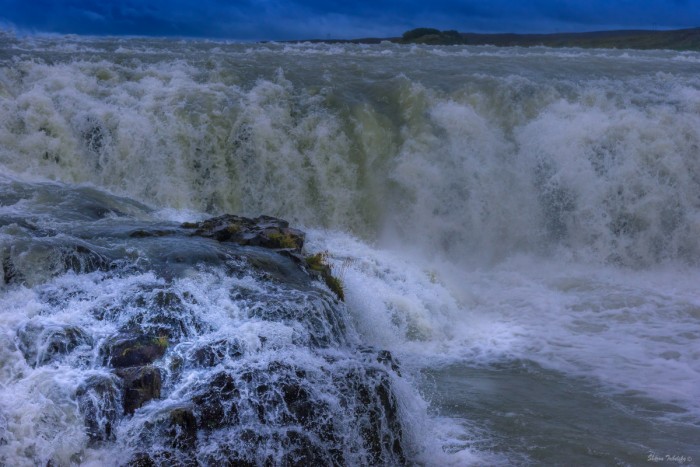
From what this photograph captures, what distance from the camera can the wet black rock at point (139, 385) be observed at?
17.5 feet

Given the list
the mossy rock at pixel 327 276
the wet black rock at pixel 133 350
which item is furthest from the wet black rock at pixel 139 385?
the mossy rock at pixel 327 276

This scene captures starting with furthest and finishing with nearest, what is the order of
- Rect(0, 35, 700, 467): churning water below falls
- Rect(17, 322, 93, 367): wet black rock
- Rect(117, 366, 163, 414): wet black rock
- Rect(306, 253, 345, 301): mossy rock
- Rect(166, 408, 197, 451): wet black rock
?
Rect(306, 253, 345, 301): mossy rock, Rect(17, 322, 93, 367): wet black rock, Rect(0, 35, 700, 467): churning water below falls, Rect(117, 366, 163, 414): wet black rock, Rect(166, 408, 197, 451): wet black rock

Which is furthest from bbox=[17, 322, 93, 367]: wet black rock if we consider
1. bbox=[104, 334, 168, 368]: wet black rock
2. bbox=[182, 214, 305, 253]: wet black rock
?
bbox=[182, 214, 305, 253]: wet black rock

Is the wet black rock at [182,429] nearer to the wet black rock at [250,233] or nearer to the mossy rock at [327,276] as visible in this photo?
the mossy rock at [327,276]

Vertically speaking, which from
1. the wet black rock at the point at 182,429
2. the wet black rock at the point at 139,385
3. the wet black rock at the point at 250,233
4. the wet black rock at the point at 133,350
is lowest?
the wet black rock at the point at 182,429

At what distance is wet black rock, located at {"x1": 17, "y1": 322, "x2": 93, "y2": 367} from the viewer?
18.8ft

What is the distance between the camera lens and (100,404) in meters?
5.27

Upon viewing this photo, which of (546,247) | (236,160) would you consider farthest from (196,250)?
(546,247)

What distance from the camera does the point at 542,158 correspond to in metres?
14.4

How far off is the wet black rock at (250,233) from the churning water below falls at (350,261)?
9.6 inches

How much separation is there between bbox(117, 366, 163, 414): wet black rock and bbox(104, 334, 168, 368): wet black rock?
18 cm

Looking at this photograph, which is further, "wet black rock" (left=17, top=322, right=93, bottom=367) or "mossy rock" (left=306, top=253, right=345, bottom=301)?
"mossy rock" (left=306, top=253, right=345, bottom=301)

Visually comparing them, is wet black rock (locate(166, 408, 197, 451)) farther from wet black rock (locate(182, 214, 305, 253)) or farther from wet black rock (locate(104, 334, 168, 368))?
wet black rock (locate(182, 214, 305, 253))

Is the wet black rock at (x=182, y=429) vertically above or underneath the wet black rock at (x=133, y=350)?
underneath
